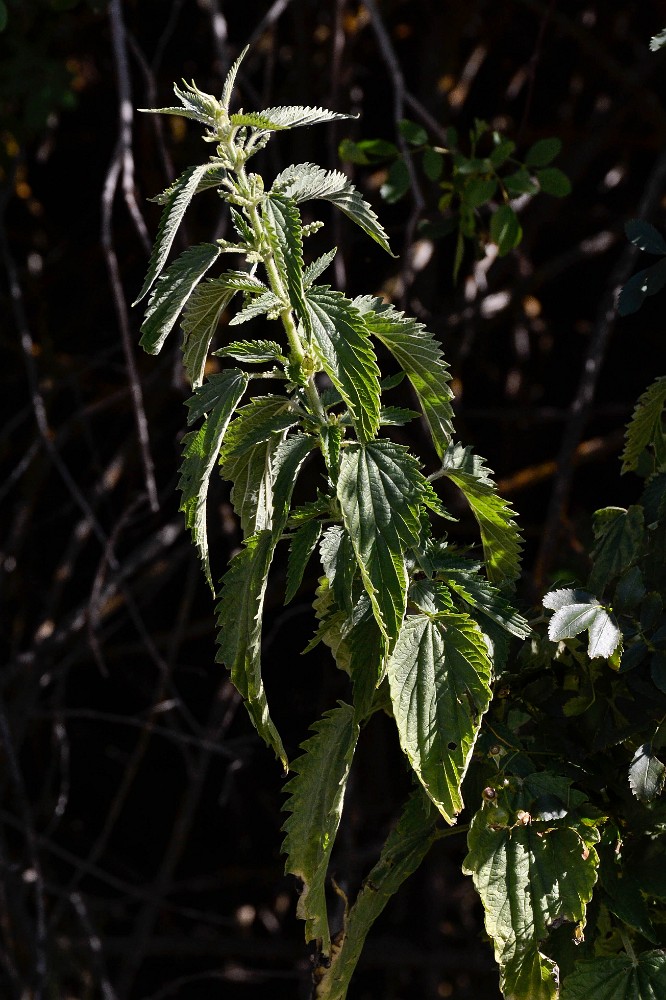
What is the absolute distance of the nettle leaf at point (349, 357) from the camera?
0.64 metres

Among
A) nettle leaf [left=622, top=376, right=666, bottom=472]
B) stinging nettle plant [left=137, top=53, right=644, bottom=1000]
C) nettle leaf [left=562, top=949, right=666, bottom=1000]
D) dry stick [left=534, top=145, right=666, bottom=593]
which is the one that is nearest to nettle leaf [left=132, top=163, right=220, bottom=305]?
stinging nettle plant [left=137, top=53, right=644, bottom=1000]

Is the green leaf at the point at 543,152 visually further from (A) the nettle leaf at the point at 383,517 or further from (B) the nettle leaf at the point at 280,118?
(A) the nettle leaf at the point at 383,517

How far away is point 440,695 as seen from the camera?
682 millimetres

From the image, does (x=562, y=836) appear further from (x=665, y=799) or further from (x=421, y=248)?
(x=421, y=248)

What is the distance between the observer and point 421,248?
6.23ft

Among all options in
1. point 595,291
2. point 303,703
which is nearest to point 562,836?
point 303,703

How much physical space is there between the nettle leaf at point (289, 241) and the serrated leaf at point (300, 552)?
0.16m

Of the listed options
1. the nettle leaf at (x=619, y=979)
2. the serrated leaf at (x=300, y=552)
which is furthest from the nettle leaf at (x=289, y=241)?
the nettle leaf at (x=619, y=979)

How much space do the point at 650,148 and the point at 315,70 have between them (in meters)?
0.76

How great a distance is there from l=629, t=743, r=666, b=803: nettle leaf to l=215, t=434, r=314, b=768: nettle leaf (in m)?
0.24

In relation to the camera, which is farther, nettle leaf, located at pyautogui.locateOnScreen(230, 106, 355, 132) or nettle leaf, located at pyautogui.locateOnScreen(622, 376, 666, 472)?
nettle leaf, located at pyautogui.locateOnScreen(622, 376, 666, 472)

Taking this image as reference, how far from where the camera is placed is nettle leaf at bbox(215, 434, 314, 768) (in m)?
0.69

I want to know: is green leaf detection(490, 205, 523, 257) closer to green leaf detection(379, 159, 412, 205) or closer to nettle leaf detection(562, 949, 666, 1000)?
green leaf detection(379, 159, 412, 205)

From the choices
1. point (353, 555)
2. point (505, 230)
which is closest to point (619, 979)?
point (353, 555)
